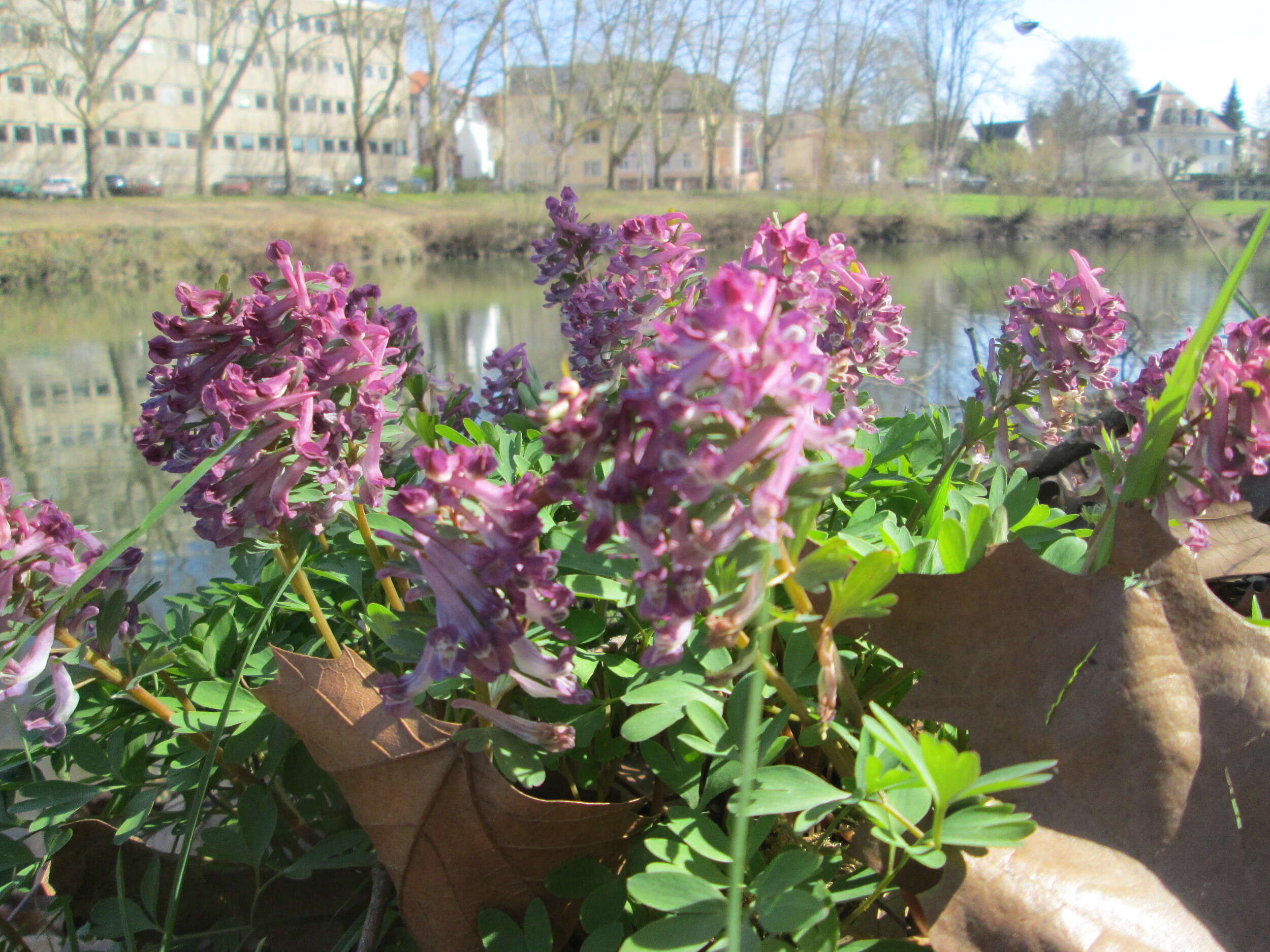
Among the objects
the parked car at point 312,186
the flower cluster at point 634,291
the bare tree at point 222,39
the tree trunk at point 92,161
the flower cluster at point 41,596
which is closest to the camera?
the flower cluster at point 41,596

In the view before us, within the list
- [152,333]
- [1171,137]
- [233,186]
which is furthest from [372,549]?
[233,186]

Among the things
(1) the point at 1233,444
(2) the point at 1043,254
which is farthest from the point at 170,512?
(2) the point at 1043,254

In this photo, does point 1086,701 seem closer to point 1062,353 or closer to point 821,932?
point 821,932

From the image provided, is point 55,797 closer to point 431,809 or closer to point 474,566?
point 431,809

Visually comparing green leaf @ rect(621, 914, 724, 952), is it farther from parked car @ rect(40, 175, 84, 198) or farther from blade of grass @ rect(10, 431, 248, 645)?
parked car @ rect(40, 175, 84, 198)

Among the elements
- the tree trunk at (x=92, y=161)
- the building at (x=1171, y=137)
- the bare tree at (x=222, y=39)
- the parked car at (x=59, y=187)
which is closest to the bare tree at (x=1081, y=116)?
the building at (x=1171, y=137)

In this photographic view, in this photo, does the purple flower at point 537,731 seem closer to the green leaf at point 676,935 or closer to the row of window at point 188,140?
the green leaf at point 676,935

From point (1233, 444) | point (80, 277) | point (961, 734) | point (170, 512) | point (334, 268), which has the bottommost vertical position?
point (170, 512)

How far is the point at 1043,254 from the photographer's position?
1184 centimetres

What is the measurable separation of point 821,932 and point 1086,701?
10.1 inches

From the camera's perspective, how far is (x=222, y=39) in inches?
1156

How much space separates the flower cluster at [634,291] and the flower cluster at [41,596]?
0.56 m

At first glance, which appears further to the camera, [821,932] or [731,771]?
[731,771]

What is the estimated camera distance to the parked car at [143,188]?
32531 millimetres
